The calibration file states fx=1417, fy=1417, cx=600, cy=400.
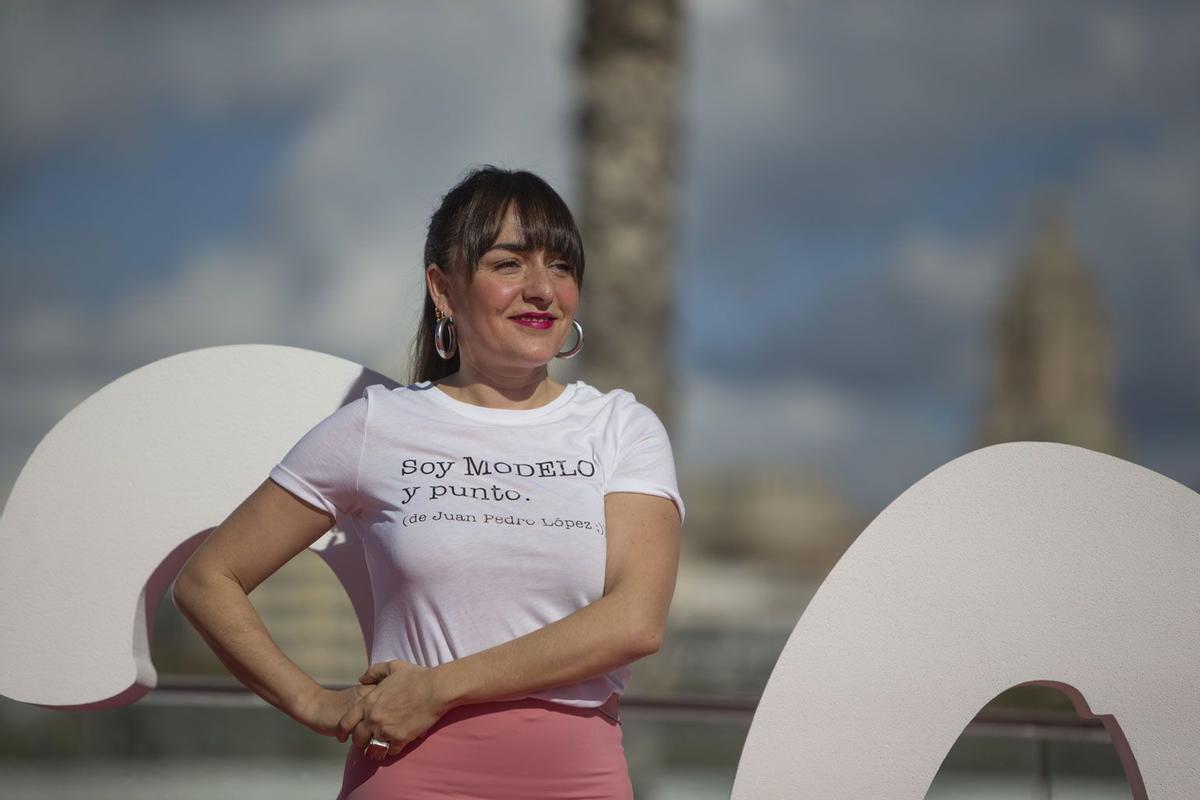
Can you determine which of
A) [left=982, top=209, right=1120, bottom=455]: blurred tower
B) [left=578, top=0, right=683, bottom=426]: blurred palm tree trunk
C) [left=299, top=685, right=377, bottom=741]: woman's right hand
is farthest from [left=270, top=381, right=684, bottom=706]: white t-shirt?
[left=982, top=209, right=1120, bottom=455]: blurred tower

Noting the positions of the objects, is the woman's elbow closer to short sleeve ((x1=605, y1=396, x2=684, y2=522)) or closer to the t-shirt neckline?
short sleeve ((x1=605, y1=396, x2=684, y2=522))

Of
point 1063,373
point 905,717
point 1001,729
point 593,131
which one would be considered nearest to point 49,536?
point 905,717

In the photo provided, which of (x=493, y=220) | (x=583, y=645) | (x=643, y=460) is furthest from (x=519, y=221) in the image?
(x=583, y=645)

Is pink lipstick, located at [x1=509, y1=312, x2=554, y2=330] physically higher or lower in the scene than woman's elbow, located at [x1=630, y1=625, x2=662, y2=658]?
higher

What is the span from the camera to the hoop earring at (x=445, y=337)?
108 inches

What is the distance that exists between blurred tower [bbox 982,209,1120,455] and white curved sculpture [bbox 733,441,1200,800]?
2623 inches

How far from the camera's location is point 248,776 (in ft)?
13.3

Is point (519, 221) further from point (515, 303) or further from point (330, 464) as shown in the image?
point (330, 464)

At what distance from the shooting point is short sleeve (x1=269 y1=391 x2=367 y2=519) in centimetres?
262

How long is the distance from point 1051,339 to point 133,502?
237ft

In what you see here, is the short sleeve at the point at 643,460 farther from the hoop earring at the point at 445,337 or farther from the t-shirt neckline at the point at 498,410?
the hoop earring at the point at 445,337

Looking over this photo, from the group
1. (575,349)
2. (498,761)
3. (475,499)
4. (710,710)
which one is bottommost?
(498,761)

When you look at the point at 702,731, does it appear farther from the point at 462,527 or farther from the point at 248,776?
the point at 462,527

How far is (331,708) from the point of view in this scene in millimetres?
2494
